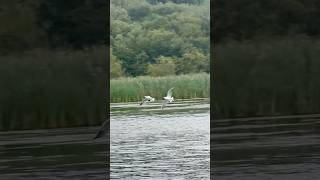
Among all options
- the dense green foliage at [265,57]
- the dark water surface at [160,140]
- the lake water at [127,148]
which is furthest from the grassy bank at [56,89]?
the dense green foliage at [265,57]

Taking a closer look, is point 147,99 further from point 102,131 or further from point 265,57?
point 265,57

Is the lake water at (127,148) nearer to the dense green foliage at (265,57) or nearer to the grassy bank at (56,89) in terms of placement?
the grassy bank at (56,89)

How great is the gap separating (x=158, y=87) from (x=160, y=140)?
0.50m

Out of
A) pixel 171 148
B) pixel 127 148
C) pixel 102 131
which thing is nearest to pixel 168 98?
pixel 171 148

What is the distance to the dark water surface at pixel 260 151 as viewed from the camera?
17.7 feet

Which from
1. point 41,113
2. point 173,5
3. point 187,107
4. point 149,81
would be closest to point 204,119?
point 187,107

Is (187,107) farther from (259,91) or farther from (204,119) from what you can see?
(259,91)

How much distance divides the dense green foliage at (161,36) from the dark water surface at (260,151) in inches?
Result: 43.7

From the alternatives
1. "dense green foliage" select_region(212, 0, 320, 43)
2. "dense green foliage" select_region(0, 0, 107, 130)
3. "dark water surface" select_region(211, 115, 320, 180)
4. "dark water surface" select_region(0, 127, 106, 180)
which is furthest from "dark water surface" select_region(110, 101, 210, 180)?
"dense green foliage" select_region(212, 0, 320, 43)

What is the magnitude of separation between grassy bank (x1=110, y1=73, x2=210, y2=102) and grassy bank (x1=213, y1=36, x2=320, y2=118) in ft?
2.34

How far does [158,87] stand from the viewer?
247 inches

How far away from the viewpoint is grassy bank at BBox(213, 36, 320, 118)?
213 inches

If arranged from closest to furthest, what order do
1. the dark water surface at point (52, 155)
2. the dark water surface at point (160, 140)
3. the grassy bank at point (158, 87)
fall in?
the dark water surface at point (52, 155) < the dark water surface at point (160, 140) < the grassy bank at point (158, 87)

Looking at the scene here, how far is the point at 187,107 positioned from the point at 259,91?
872 millimetres
